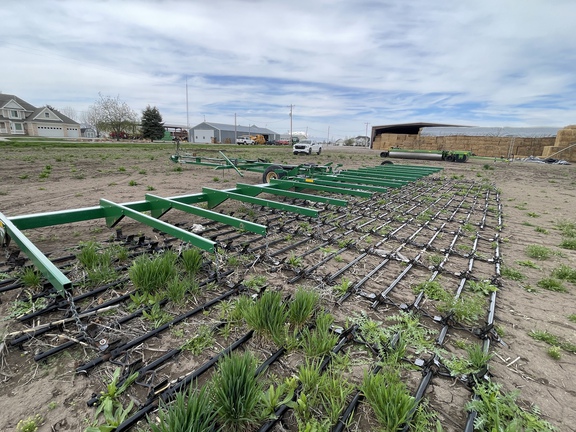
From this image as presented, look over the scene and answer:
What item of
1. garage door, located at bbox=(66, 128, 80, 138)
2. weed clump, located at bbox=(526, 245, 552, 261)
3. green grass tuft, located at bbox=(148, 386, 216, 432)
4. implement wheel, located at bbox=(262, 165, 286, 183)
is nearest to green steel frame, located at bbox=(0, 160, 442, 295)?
green grass tuft, located at bbox=(148, 386, 216, 432)

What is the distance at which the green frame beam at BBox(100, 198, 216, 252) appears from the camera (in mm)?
2656

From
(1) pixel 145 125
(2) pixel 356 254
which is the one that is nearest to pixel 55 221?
(2) pixel 356 254

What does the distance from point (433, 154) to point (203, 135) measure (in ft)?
204

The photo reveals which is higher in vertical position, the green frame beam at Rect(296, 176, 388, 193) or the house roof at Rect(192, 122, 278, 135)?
the house roof at Rect(192, 122, 278, 135)

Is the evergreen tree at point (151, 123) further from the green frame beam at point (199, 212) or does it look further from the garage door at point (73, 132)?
the green frame beam at point (199, 212)

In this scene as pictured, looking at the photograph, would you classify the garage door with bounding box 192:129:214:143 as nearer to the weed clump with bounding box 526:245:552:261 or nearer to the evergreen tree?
the evergreen tree

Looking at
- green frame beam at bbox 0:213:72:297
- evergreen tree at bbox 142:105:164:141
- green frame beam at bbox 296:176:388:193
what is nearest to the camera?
green frame beam at bbox 0:213:72:297

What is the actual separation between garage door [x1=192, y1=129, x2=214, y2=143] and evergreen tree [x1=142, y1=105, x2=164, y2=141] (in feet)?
73.9

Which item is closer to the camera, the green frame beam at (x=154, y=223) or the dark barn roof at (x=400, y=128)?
the green frame beam at (x=154, y=223)

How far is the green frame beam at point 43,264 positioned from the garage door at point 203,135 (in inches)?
2920

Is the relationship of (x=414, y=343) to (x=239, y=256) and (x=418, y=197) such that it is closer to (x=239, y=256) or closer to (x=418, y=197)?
(x=239, y=256)

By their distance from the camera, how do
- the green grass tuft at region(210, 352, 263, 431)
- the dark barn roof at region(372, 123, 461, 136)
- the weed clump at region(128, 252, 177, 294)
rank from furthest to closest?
the dark barn roof at region(372, 123, 461, 136)
the weed clump at region(128, 252, 177, 294)
the green grass tuft at region(210, 352, 263, 431)

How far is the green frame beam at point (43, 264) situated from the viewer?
6.07 ft

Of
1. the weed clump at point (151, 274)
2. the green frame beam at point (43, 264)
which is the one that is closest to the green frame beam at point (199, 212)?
the weed clump at point (151, 274)
